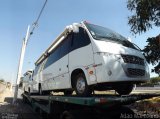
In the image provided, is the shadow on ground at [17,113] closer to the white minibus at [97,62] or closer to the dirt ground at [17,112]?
the dirt ground at [17,112]

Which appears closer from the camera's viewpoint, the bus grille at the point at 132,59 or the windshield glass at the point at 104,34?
the bus grille at the point at 132,59

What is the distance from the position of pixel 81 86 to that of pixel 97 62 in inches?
47.9

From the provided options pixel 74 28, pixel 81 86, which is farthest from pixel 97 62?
pixel 74 28

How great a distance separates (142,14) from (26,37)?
14347mm

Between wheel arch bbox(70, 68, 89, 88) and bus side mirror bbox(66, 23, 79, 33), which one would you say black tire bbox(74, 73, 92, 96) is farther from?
bus side mirror bbox(66, 23, 79, 33)

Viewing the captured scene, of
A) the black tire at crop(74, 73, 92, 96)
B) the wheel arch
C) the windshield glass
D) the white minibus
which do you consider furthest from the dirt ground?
the windshield glass

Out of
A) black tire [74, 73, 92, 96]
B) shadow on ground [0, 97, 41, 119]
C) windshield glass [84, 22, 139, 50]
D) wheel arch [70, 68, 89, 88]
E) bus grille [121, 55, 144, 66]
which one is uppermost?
windshield glass [84, 22, 139, 50]

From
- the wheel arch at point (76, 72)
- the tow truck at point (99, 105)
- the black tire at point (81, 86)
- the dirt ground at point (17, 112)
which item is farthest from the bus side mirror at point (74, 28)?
the dirt ground at point (17, 112)

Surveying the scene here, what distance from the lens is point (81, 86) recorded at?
781cm

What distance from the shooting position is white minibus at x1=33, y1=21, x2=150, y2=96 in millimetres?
6785

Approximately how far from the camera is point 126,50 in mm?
7422

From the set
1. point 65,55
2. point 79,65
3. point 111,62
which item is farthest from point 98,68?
point 65,55

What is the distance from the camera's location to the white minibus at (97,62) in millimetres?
6785

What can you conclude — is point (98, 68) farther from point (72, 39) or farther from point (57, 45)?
point (57, 45)
